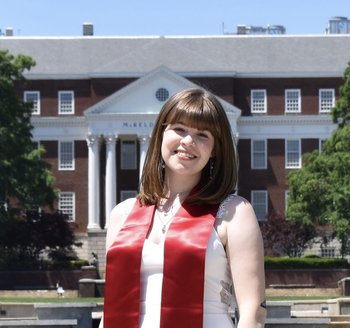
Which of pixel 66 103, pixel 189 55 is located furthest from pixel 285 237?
pixel 66 103

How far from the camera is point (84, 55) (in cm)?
8556

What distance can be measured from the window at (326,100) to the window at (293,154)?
2.46m

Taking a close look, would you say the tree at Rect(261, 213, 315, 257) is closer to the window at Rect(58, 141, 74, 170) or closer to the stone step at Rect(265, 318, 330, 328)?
the window at Rect(58, 141, 74, 170)

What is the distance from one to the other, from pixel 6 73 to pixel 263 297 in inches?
2183

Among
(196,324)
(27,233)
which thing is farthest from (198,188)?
(27,233)

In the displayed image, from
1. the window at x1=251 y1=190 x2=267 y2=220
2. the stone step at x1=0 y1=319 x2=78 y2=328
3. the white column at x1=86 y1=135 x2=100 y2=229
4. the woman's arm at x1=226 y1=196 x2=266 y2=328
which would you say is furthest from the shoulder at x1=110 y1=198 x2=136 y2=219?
the window at x1=251 y1=190 x2=267 y2=220

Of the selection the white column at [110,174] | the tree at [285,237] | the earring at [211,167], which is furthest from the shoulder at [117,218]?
the white column at [110,174]

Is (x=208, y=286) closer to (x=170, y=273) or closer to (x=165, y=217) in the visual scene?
(x=170, y=273)

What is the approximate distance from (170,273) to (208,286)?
158mm

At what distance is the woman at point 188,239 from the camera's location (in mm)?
5664

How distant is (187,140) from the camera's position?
5.84 meters

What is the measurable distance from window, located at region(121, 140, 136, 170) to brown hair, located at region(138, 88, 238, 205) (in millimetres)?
76813

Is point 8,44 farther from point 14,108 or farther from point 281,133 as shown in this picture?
point 14,108

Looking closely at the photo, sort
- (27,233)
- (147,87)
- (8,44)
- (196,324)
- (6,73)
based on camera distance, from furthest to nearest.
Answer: (8,44) → (147,87) → (27,233) → (6,73) → (196,324)
